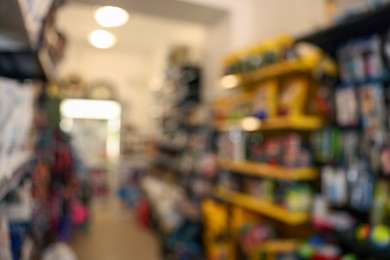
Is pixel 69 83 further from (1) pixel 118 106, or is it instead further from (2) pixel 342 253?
(2) pixel 342 253

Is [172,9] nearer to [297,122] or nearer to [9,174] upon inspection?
[297,122]

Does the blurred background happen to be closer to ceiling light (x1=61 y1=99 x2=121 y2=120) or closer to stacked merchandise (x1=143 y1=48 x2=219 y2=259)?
stacked merchandise (x1=143 y1=48 x2=219 y2=259)

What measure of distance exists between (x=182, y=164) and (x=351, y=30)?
2.96 m

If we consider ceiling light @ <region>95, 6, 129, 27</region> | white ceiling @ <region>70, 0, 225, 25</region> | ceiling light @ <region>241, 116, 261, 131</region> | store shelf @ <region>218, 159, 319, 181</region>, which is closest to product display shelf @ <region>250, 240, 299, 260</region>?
store shelf @ <region>218, 159, 319, 181</region>

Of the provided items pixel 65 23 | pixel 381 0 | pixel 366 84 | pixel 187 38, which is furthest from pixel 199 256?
pixel 65 23

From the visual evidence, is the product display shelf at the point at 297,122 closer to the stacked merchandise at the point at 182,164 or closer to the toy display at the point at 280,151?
the toy display at the point at 280,151

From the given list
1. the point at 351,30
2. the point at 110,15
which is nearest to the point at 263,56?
the point at 351,30

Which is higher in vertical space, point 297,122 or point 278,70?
point 278,70

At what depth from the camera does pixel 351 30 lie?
1708 millimetres

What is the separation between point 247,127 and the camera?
264cm

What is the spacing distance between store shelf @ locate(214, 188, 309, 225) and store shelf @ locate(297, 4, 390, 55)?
107 cm

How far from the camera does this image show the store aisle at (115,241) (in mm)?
3673

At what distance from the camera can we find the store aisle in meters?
3.67

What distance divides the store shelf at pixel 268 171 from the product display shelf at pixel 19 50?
1.59 metres
